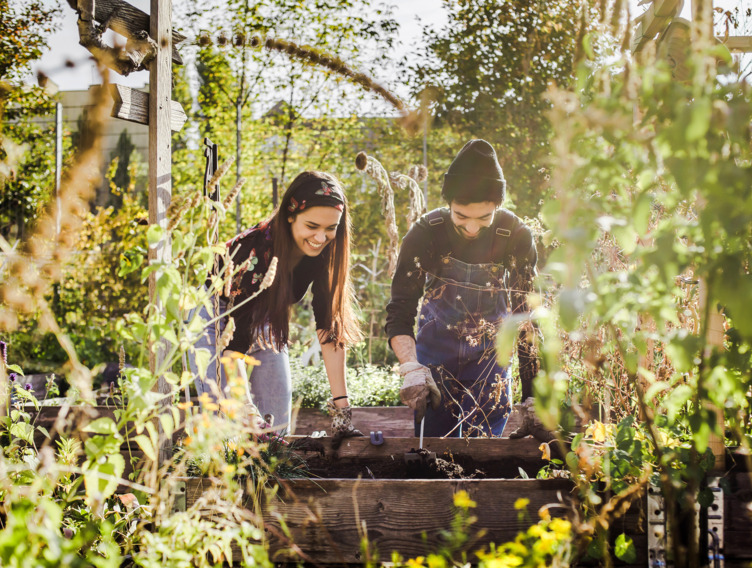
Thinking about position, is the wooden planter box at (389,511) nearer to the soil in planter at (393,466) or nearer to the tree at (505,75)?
the soil in planter at (393,466)

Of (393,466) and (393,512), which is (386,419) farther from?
(393,512)

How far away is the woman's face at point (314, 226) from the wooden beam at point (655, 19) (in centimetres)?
134

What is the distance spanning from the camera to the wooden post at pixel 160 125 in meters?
1.95

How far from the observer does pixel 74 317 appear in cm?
682

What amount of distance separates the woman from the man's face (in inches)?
19.3

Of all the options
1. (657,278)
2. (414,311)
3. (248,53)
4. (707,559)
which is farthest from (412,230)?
(248,53)

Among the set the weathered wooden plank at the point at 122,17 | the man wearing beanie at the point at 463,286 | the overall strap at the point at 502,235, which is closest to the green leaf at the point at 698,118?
the weathered wooden plank at the point at 122,17

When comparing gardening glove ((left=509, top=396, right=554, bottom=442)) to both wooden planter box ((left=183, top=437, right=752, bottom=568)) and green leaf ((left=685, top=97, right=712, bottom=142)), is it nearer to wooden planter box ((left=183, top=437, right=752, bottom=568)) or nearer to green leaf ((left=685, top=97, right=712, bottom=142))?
wooden planter box ((left=183, top=437, right=752, bottom=568))

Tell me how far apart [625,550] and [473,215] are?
158 cm

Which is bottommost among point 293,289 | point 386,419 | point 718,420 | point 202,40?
point 386,419

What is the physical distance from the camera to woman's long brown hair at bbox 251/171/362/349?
254 centimetres

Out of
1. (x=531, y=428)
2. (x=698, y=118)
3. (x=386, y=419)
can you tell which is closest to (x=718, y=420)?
(x=531, y=428)

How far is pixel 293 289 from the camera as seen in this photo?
A: 2834mm

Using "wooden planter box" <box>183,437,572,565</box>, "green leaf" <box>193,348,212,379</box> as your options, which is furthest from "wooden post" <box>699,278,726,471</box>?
"green leaf" <box>193,348,212,379</box>
